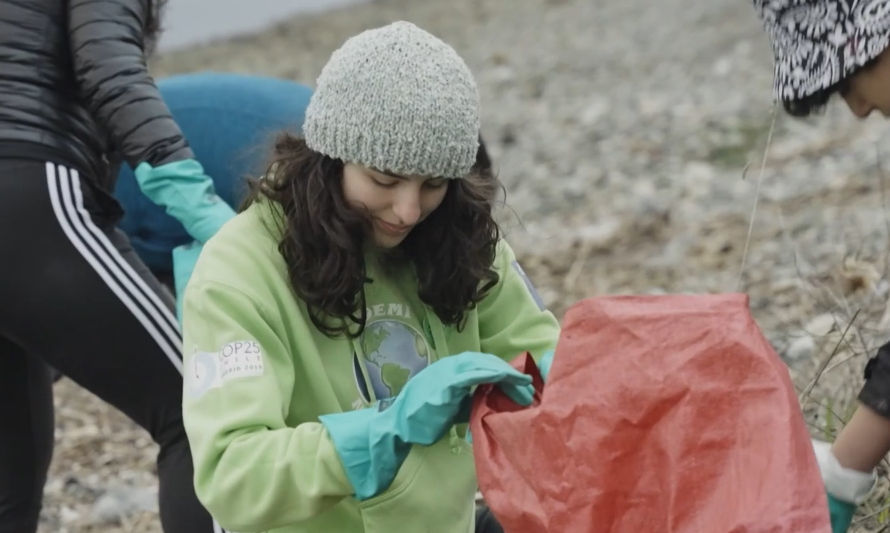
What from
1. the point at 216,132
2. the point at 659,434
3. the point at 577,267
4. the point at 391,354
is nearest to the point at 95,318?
the point at 391,354

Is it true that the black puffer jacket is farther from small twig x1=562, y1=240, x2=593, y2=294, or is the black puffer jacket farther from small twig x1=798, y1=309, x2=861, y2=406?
small twig x1=562, y1=240, x2=593, y2=294

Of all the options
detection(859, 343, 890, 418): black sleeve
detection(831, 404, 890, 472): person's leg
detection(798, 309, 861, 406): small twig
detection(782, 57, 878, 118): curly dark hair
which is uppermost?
detection(782, 57, 878, 118): curly dark hair

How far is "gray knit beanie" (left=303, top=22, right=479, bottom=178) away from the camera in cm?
255

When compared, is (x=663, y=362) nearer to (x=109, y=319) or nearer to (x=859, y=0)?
(x=859, y=0)

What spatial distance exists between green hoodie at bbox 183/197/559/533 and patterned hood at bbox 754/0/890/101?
2.46ft

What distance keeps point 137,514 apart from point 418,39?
247 centimetres

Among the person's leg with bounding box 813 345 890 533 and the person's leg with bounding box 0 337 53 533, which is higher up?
the person's leg with bounding box 813 345 890 533

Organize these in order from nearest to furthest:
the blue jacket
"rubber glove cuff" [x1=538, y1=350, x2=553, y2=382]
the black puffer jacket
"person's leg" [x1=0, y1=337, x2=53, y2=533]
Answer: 1. "rubber glove cuff" [x1=538, y1=350, x2=553, y2=382]
2. the black puffer jacket
3. "person's leg" [x1=0, y1=337, x2=53, y2=533]
4. the blue jacket

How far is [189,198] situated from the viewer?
320 centimetres

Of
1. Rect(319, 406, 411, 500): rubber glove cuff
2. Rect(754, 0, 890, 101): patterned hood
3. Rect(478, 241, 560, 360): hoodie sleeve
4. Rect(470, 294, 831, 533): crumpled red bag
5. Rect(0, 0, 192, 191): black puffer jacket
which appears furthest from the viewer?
Rect(0, 0, 192, 191): black puffer jacket

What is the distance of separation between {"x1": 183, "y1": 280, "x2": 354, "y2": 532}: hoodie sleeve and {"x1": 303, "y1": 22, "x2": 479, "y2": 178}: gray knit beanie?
1.10ft

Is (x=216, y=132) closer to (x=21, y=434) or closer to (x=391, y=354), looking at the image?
(x=21, y=434)

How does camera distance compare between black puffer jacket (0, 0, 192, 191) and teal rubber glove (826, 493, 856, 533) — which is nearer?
teal rubber glove (826, 493, 856, 533)

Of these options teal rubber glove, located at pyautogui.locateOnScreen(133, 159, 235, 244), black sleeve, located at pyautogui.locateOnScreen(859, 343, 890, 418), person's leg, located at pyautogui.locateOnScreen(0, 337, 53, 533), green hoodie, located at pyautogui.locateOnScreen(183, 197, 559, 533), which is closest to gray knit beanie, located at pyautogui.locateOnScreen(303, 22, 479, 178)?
green hoodie, located at pyautogui.locateOnScreen(183, 197, 559, 533)
